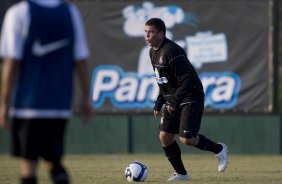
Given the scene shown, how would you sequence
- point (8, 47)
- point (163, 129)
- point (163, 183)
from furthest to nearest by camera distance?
point (163, 129), point (163, 183), point (8, 47)

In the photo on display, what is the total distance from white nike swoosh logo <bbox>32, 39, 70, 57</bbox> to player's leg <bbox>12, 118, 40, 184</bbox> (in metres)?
0.54

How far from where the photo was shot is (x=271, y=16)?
19922mm

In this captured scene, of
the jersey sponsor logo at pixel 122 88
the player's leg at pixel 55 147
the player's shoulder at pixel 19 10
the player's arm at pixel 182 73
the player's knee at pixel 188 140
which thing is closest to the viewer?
the player's shoulder at pixel 19 10

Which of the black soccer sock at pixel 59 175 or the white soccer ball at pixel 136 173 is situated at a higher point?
the black soccer sock at pixel 59 175

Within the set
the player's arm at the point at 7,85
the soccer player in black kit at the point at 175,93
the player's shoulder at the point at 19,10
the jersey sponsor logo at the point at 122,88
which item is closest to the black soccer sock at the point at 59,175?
the player's arm at the point at 7,85

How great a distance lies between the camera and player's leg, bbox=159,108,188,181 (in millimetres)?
11367

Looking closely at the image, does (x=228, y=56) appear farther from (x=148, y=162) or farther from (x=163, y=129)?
(x=163, y=129)

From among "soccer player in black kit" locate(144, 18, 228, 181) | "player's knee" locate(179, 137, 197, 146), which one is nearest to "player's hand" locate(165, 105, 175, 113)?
"soccer player in black kit" locate(144, 18, 228, 181)

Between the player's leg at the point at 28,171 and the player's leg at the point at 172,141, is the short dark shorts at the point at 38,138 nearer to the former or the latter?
the player's leg at the point at 28,171

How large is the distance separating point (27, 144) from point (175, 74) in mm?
4817

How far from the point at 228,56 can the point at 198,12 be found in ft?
4.26

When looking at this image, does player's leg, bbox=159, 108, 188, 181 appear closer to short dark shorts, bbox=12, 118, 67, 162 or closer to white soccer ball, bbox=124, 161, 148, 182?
white soccer ball, bbox=124, 161, 148, 182

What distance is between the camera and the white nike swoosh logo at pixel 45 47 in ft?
21.5

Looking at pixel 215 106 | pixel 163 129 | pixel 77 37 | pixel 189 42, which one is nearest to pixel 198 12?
pixel 189 42
